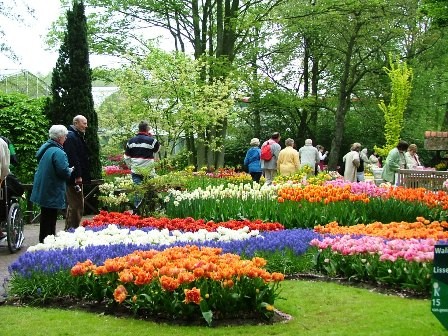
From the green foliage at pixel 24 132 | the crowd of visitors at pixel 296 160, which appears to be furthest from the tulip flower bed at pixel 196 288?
the crowd of visitors at pixel 296 160

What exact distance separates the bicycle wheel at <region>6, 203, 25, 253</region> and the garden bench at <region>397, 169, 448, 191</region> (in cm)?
875

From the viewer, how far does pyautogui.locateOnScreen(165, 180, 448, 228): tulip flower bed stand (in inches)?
407

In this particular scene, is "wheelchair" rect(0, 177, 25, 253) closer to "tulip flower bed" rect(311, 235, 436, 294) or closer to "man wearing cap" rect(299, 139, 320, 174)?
"tulip flower bed" rect(311, 235, 436, 294)

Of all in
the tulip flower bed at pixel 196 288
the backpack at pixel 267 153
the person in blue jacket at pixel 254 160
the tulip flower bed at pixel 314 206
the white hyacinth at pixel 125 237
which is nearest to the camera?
the tulip flower bed at pixel 196 288

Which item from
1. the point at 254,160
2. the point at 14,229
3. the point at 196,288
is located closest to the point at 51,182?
the point at 14,229

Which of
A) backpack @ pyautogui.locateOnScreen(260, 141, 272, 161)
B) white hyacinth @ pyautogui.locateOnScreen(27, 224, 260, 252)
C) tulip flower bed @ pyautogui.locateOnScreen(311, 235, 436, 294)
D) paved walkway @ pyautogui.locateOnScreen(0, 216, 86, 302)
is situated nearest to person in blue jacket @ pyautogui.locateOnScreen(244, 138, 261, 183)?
backpack @ pyautogui.locateOnScreen(260, 141, 272, 161)

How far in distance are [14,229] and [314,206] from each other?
4.53m

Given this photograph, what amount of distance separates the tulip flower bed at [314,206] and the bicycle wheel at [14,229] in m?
2.35

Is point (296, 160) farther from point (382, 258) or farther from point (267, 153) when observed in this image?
point (382, 258)

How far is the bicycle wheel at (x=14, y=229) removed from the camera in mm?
9398

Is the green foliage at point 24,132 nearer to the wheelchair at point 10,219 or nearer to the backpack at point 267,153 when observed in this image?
the wheelchair at point 10,219

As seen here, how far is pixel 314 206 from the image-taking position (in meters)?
10.7

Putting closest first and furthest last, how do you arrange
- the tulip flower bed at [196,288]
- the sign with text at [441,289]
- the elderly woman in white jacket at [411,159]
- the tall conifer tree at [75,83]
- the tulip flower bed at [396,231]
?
the sign with text at [441,289] → the tulip flower bed at [196,288] → the tulip flower bed at [396,231] → the tall conifer tree at [75,83] → the elderly woman in white jacket at [411,159]

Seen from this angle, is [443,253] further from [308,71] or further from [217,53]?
[308,71]
